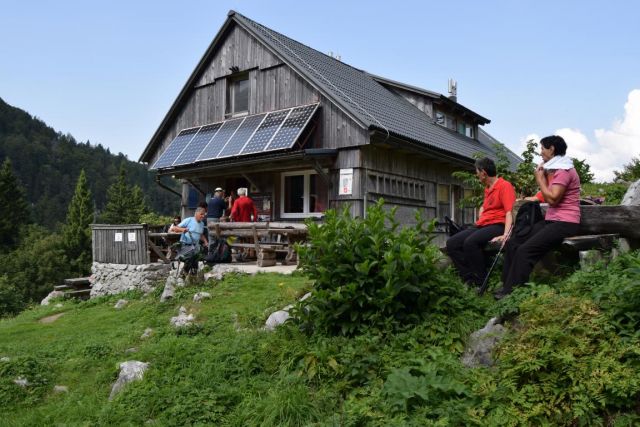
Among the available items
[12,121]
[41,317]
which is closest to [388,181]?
[41,317]

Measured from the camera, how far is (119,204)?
62.8 metres

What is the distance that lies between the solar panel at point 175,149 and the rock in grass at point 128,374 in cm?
1213

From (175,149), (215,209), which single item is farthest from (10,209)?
(215,209)

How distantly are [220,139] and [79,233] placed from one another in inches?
1848

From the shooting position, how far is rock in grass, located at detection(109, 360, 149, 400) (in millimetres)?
5211

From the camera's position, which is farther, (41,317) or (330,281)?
(41,317)

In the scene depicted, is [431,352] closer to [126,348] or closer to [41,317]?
[126,348]

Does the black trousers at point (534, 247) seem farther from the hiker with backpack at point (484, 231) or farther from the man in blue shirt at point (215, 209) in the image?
the man in blue shirt at point (215, 209)

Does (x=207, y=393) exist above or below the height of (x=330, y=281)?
below

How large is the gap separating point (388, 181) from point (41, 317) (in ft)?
31.9

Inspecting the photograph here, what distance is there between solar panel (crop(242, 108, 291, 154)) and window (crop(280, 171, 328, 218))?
168 centimetres

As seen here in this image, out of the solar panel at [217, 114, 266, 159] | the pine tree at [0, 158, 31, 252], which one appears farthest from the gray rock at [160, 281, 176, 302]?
the pine tree at [0, 158, 31, 252]

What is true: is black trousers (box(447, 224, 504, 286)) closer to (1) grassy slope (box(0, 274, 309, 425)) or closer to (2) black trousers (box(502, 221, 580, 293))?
(2) black trousers (box(502, 221, 580, 293))

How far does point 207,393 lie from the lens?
4.57 metres
